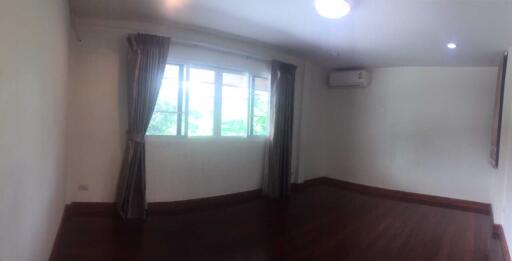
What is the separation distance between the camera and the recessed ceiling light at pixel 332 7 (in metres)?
2.40

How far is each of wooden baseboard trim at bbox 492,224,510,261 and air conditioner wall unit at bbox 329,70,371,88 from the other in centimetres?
272

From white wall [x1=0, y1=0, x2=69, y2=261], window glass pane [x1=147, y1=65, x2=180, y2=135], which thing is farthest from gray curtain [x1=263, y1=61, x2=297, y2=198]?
white wall [x1=0, y1=0, x2=69, y2=261]

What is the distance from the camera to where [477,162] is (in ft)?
14.2

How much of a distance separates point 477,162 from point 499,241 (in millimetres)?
1503

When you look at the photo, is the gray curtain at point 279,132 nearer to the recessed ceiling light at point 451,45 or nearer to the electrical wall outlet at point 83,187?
the recessed ceiling light at point 451,45

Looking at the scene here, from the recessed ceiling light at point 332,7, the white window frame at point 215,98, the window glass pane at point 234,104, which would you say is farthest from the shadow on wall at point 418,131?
the recessed ceiling light at point 332,7

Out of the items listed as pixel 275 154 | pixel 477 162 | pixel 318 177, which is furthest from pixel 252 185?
pixel 477 162

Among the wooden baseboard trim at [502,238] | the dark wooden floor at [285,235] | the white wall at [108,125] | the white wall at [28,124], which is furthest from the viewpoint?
the white wall at [108,125]

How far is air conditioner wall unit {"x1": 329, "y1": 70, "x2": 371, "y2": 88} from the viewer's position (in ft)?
16.6

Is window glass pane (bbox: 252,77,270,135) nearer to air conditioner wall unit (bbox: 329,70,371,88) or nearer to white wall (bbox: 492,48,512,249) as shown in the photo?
air conditioner wall unit (bbox: 329,70,371,88)

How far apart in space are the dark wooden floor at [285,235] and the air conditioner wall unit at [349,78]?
2216mm

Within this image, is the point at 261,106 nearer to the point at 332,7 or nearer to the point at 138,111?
the point at 138,111

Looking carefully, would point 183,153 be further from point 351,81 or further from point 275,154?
point 351,81

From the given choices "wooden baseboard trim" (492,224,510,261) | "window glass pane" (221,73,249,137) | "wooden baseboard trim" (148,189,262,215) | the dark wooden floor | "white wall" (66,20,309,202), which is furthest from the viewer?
"window glass pane" (221,73,249,137)
